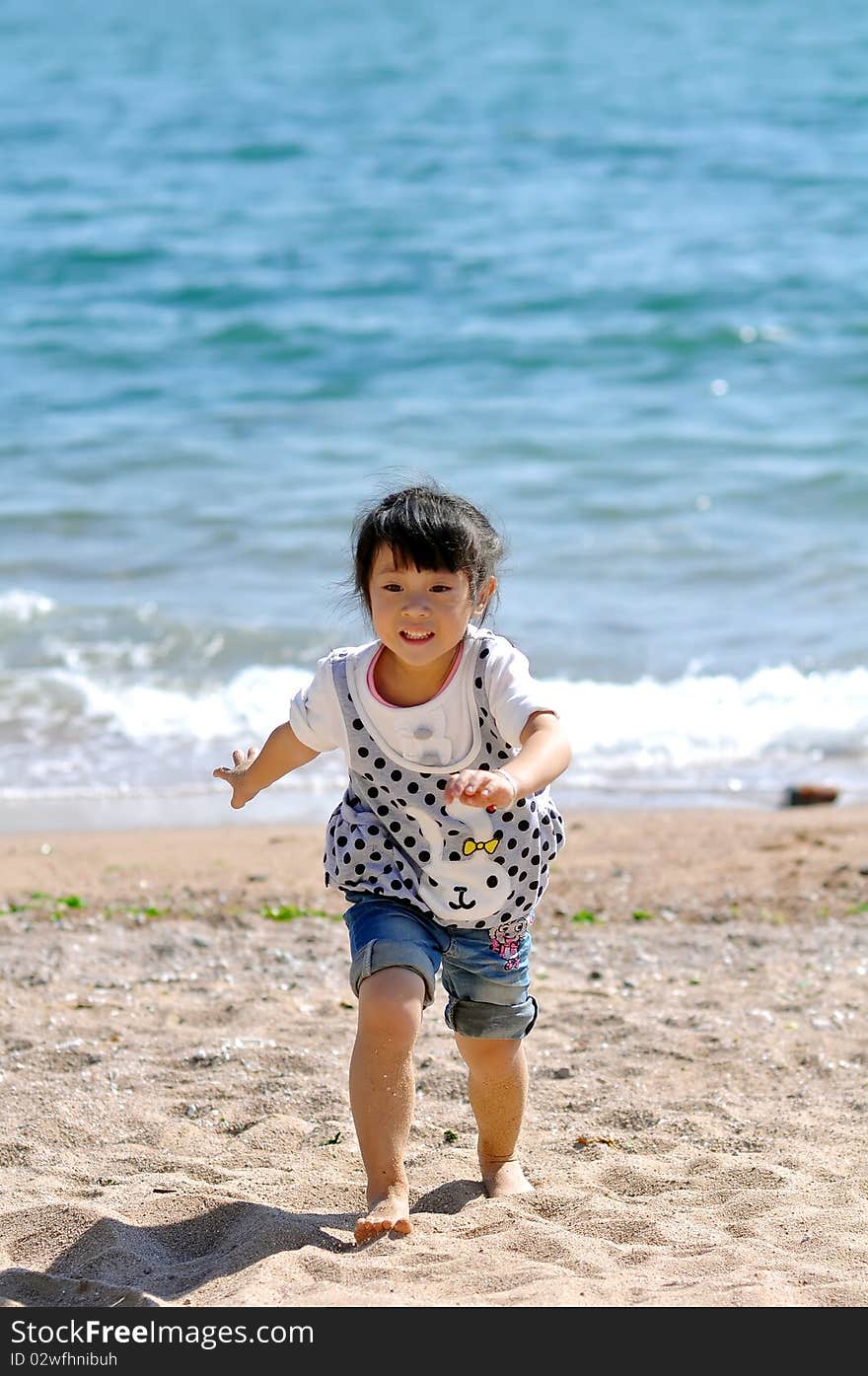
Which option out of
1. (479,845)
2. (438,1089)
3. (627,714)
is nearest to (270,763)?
(479,845)

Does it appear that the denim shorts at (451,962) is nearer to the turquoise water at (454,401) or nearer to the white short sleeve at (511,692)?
the white short sleeve at (511,692)

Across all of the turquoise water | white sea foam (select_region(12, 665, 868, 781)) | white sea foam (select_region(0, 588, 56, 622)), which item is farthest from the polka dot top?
white sea foam (select_region(0, 588, 56, 622))

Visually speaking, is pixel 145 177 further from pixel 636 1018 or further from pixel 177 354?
pixel 636 1018

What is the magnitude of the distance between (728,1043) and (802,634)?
4648 millimetres

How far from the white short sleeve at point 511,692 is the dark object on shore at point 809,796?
12.6 ft

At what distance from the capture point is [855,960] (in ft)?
16.0

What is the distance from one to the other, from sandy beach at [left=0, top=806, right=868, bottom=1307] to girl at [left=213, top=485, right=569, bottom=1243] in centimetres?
30

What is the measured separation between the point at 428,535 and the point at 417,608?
0.14m

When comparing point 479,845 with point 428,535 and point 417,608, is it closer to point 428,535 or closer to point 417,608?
point 417,608

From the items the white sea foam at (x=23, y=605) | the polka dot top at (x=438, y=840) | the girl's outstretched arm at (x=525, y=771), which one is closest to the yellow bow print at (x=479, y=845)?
the polka dot top at (x=438, y=840)

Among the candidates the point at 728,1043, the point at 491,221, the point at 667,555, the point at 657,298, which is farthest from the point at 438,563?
the point at 491,221

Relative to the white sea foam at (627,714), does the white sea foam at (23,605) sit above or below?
above

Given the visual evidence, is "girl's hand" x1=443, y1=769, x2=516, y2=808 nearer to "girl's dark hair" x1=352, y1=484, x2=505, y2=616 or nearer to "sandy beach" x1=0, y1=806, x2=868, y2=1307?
"girl's dark hair" x1=352, y1=484, x2=505, y2=616

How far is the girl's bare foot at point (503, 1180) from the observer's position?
10.8ft
